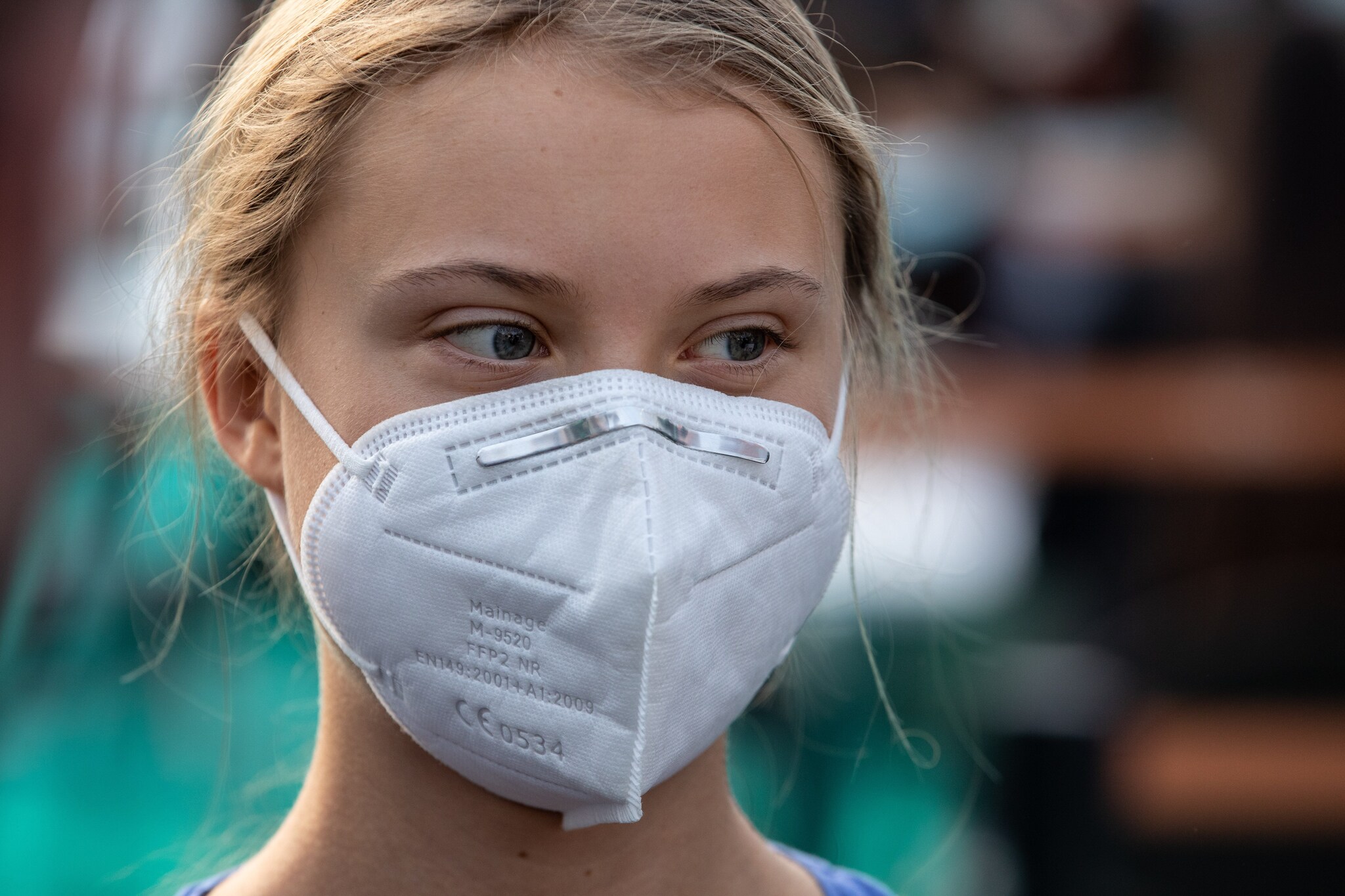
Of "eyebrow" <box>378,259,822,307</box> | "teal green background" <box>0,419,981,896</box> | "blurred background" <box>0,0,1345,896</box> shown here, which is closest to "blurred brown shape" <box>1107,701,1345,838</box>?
"blurred background" <box>0,0,1345,896</box>

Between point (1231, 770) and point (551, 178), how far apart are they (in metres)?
3.39

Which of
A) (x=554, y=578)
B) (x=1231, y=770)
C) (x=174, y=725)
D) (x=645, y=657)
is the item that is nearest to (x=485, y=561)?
(x=554, y=578)

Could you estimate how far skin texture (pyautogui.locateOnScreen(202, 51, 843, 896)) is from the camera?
1.45 meters

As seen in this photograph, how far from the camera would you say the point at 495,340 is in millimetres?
1515

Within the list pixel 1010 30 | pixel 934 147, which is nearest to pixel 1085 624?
pixel 934 147

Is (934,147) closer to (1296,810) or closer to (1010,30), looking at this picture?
(1010,30)

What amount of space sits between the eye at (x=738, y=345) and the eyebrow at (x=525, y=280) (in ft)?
0.23

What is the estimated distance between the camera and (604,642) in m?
1.43

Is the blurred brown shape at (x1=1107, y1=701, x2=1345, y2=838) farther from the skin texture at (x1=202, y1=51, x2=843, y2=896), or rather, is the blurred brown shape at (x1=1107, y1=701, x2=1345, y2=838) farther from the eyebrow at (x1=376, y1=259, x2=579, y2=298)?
the eyebrow at (x1=376, y1=259, x2=579, y2=298)

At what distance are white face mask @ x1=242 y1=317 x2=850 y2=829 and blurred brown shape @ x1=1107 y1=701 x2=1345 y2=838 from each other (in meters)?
2.88

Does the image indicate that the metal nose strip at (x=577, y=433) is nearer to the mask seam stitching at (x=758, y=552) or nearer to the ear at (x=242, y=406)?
the mask seam stitching at (x=758, y=552)

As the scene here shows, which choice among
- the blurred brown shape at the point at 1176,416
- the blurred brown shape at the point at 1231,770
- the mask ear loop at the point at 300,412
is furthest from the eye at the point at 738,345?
the blurred brown shape at the point at 1231,770

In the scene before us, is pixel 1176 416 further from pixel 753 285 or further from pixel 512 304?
pixel 512 304

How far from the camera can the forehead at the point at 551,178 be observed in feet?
4.73
